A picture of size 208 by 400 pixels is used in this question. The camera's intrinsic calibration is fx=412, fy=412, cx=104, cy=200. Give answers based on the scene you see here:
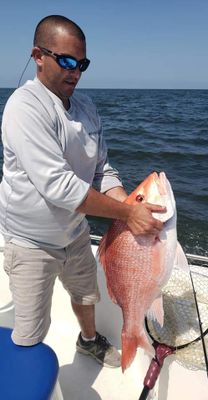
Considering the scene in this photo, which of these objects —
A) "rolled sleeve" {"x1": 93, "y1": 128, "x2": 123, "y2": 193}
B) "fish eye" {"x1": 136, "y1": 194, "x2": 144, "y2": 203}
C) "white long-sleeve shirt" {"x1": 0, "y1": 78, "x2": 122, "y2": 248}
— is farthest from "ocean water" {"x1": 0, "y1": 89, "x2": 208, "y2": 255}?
"fish eye" {"x1": 136, "y1": 194, "x2": 144, "y2": 203}

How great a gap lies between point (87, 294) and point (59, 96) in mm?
1408

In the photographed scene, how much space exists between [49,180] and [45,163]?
0.28 ft

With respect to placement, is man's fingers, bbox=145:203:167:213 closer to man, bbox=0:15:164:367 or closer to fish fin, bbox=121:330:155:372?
man, bbox=0:15:164:367

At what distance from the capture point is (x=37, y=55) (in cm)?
219

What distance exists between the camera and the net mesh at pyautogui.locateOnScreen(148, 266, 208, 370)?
258cm

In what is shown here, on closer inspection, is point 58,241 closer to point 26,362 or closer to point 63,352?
point 26,362

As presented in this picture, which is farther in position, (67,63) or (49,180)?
(67,63)

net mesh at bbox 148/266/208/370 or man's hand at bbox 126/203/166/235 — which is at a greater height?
man's hand at bbox 126/203/166/235

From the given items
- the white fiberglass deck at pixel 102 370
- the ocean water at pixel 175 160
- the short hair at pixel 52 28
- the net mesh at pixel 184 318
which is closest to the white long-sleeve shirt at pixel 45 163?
the short hair at pixel 52 28

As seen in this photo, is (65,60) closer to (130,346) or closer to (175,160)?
(130,346)

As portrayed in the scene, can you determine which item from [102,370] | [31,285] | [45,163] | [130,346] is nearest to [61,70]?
[45,163]

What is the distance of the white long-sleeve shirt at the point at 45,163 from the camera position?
6.54 ft

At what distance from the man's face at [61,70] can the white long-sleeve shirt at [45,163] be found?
0.17 ft

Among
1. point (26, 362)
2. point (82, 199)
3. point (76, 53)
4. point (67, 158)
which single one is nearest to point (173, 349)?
point (26, 362)
